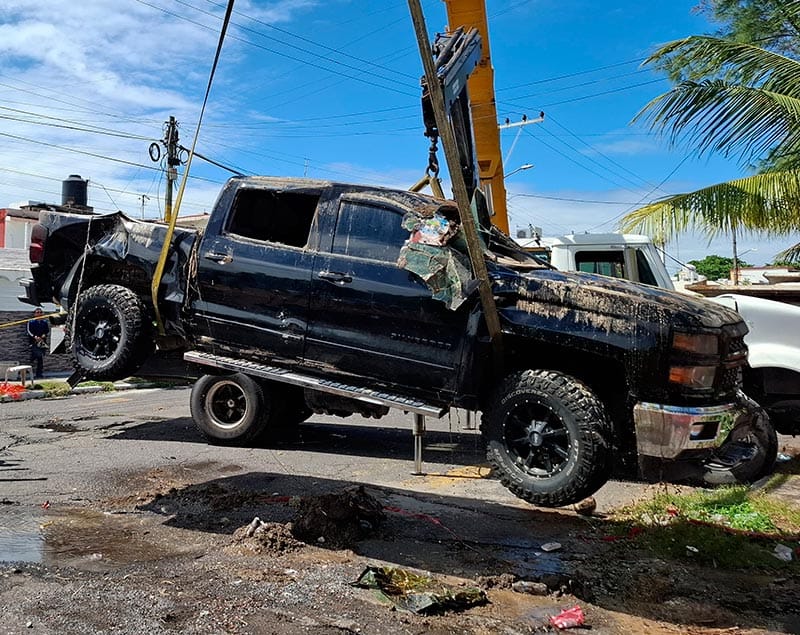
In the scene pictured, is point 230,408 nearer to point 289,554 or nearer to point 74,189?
point 289,554

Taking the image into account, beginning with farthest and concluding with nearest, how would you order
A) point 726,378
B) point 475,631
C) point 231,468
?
point 231,468, point 726,378, point 475,631

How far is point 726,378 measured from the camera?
400 centimetres

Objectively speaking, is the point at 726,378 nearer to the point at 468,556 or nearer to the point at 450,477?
the point at 468,556

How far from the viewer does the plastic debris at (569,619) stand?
11.8 feet

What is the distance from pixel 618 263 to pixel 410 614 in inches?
232

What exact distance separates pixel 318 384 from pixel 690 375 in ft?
7.77

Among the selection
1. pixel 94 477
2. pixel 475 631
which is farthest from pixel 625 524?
pixel 94 477

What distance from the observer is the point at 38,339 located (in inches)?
647

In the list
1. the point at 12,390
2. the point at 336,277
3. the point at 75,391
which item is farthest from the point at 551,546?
the point at 12,390

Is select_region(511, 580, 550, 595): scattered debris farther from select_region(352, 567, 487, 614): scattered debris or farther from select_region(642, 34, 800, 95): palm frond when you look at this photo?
select_region(642, 34, 800, 95): palm frond

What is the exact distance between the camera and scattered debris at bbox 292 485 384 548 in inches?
189

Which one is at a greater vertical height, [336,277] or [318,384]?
[336,277]

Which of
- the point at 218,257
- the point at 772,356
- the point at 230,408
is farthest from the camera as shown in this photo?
the point at 230,408

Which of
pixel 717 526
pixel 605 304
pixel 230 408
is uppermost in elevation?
pixel 605 304
